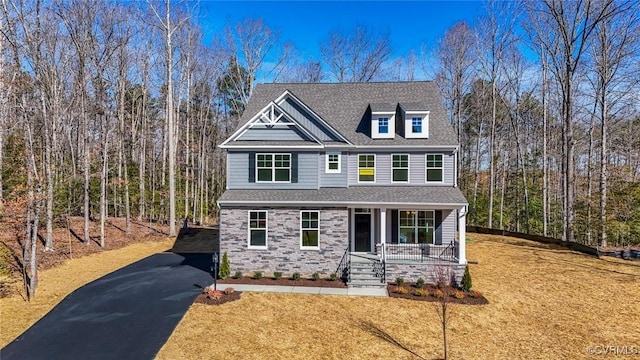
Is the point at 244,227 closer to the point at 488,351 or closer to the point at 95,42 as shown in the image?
the point at 488,351

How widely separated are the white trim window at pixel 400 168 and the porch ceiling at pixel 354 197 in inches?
22.2

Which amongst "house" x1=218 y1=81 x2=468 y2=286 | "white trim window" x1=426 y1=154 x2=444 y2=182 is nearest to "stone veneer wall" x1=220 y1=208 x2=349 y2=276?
"house" x1=218 y1=81 x2=468 y2=286

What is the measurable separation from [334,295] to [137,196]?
2157 cm

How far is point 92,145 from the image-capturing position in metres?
30.8

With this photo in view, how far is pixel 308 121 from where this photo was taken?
16.7 metres

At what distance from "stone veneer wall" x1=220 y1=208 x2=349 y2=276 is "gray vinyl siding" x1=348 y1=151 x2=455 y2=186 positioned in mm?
3016

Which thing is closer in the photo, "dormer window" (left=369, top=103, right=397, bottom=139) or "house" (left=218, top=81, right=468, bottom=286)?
"house" (left=218, top=81, right=468, bottom=286)

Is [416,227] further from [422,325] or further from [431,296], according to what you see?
[422,325]

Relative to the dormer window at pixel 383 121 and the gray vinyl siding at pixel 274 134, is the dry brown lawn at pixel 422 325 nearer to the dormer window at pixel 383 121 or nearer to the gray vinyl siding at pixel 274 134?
the gray vinyl siding at pixel 274 134

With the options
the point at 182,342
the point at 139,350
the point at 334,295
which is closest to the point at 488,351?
the point at 334,295

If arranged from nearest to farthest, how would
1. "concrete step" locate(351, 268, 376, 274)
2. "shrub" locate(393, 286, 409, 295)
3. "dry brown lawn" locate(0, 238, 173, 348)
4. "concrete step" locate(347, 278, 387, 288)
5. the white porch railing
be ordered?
"dry brown lawn" locate(0, 238, 173, 348) < "shrub" locate(393, 286, 409, 295) < "concrete step" locate(347, 278, 387, 288) < "concrete step" locate(351, 268, 376, 274) < the white porch railing

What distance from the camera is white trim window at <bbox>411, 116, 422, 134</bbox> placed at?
1705 cm

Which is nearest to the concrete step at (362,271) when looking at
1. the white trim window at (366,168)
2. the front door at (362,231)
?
the front door at (362,231)

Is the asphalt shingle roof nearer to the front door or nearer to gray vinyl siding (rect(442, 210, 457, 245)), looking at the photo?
gray vinyl siding (rect(442, 210, 457, 245))
